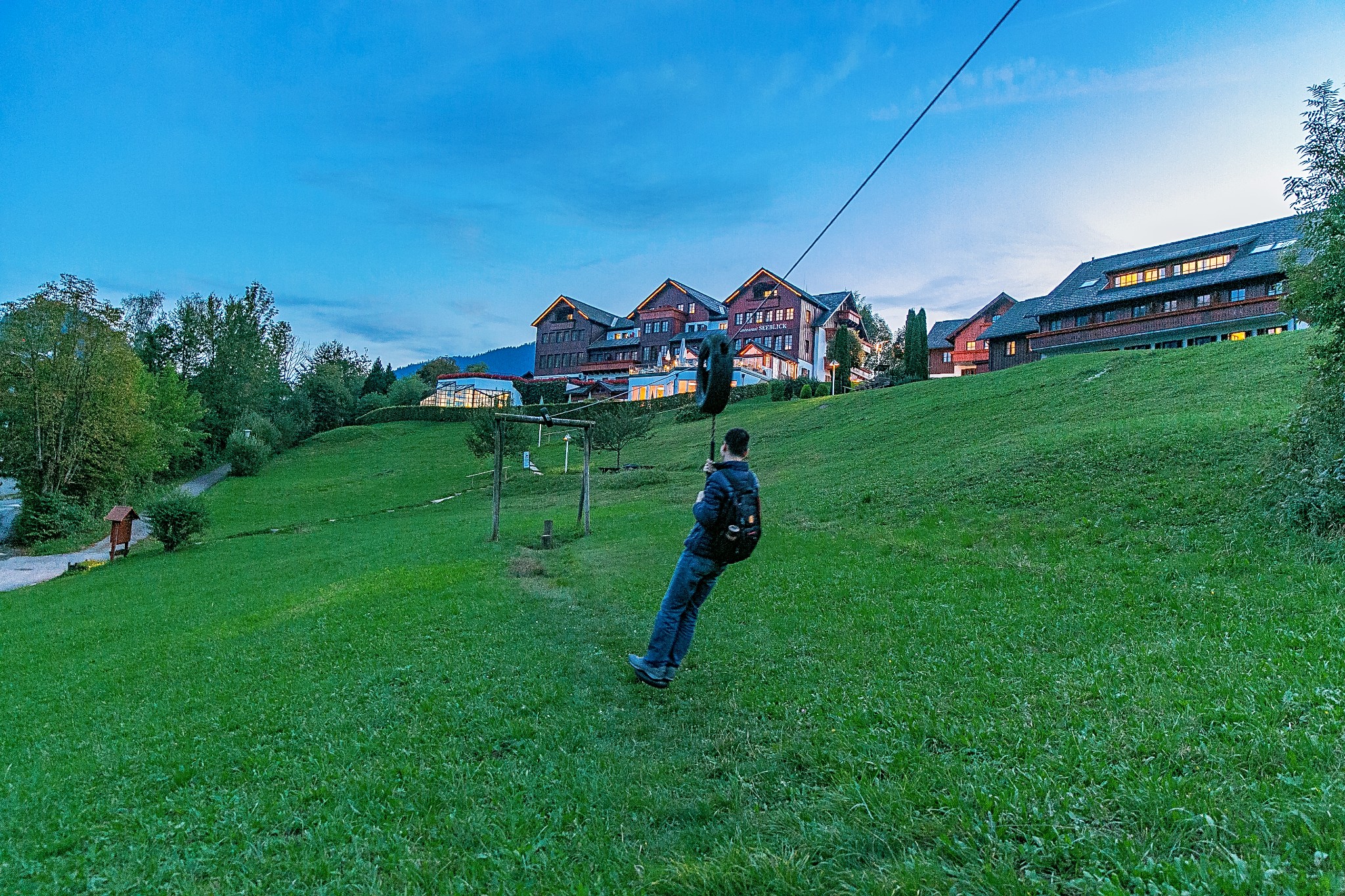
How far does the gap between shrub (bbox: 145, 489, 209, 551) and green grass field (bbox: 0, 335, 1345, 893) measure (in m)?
10.4

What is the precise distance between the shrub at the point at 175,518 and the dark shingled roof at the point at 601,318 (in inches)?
2522

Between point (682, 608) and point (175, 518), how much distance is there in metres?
26.0

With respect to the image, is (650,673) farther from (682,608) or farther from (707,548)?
(707,548)

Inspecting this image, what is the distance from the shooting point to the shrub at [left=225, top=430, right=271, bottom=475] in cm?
5181

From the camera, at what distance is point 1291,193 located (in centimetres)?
995

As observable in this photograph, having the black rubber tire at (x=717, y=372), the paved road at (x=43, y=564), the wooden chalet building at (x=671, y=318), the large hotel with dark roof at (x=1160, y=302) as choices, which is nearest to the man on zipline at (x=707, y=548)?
the black rubber tire at (x=717, y=372)

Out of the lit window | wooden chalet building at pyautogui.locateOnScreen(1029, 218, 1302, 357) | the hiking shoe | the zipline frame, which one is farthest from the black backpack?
the lit window

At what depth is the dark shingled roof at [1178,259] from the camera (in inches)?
1473

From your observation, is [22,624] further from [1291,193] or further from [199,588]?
[1291,193]

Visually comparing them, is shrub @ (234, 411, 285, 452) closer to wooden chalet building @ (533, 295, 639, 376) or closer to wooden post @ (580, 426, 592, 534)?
wooden chalet building @ (533, 295, 639, 376)

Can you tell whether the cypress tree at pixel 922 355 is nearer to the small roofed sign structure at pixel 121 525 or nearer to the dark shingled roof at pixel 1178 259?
the dark shingled roof at pixel 1178 259

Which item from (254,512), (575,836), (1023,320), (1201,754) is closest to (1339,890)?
(1201,754)

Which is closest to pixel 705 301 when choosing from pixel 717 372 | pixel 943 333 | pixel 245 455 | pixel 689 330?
pixel 689 330

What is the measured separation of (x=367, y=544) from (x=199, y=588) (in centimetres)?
514
